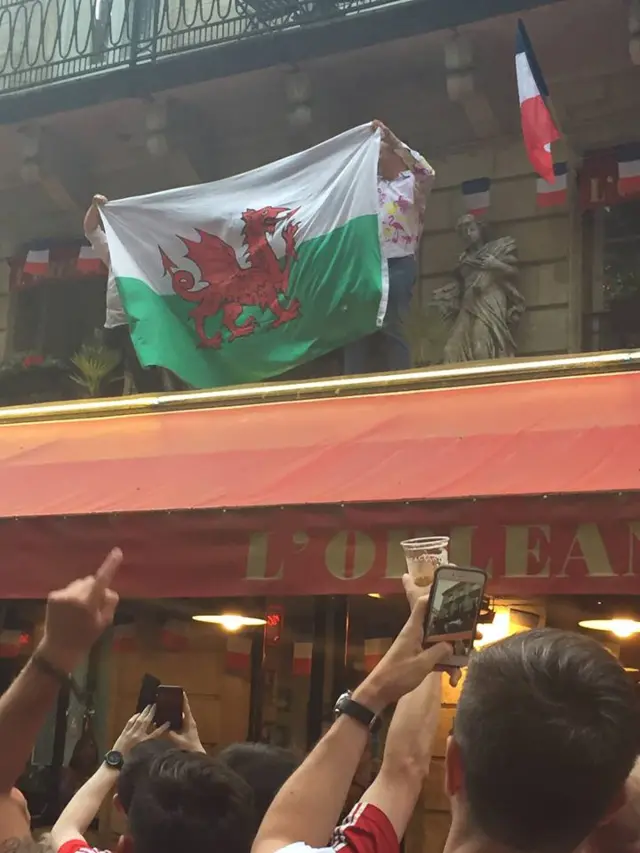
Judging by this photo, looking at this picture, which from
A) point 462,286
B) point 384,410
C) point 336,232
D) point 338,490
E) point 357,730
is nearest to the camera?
point 357,730

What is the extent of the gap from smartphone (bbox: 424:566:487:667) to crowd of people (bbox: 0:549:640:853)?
27 mm

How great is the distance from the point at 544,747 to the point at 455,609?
2.61ft

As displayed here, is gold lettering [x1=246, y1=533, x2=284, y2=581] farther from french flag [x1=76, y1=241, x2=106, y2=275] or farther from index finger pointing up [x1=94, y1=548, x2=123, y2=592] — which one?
french flag [x1=76, y1=241, x2=106, y2=275]

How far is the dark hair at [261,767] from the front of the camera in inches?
126

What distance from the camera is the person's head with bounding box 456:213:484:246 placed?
7.86 meters

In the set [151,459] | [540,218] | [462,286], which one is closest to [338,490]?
[151,459]

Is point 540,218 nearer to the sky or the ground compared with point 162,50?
nearer to the ground

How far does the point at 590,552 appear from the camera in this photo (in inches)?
167

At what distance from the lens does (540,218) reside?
25.9ft

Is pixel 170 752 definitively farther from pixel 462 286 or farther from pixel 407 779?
pixel 462 286

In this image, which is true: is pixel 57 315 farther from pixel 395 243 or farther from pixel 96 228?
pixel 395 243

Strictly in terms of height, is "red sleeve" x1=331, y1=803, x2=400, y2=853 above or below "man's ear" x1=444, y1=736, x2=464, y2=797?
below

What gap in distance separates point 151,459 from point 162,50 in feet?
16.0

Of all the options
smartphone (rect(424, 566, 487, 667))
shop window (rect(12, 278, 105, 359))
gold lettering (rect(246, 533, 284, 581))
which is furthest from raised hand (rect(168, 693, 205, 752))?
shop window (rect(12, 278, 105, 359))
